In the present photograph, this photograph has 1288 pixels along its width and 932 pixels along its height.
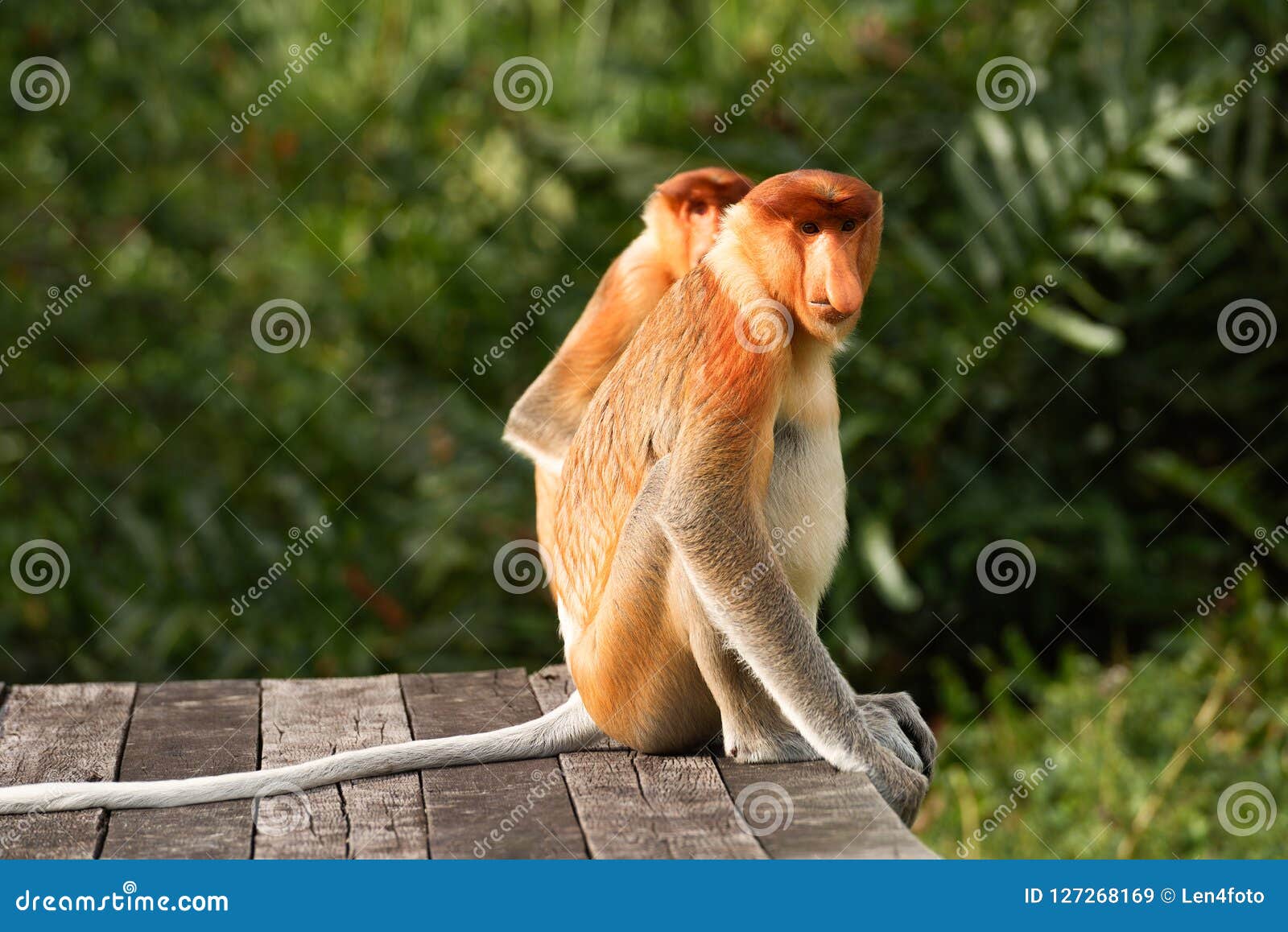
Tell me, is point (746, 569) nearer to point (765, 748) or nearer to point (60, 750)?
point (765, 748)

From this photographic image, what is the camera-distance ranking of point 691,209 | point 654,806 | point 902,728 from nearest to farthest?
point 654,806 < point 902,728 < point 691,209

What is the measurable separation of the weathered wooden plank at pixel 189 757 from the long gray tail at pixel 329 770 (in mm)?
29

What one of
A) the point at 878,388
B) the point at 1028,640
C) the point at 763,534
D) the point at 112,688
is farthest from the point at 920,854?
the point at 1028,640

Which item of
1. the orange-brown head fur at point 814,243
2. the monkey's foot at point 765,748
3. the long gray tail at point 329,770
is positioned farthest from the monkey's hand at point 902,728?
the orange-brown head fur at point 814,243

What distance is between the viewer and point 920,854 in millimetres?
2168

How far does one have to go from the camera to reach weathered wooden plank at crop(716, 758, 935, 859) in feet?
7.32

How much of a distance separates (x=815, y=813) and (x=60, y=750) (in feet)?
5.25

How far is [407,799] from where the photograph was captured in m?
2.54

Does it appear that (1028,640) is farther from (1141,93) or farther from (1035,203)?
(1141,93)

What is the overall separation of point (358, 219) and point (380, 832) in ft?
15.3

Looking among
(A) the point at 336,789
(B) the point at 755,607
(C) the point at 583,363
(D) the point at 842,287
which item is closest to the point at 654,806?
(B) the point at 755,607

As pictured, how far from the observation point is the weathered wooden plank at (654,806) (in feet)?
7.43

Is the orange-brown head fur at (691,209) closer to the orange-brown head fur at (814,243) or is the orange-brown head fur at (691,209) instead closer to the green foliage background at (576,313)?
the orange-brown head fur at (814,243)

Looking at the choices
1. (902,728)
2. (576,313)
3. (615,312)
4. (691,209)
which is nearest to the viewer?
(902,728)
